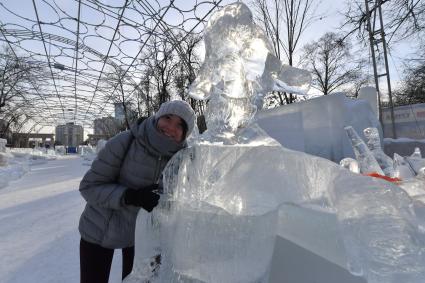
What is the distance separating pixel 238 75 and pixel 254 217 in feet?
2.81

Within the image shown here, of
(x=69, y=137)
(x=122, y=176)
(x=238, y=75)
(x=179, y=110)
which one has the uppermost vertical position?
(x=69, y=137)

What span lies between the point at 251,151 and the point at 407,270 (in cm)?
56

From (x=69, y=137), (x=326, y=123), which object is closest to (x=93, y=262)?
(x=326, y=123)

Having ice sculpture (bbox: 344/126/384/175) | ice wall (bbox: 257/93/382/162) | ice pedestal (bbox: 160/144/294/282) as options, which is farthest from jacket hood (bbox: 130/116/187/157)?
ice wall (bbox: 257/93/382/162)

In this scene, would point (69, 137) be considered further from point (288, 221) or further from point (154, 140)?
point (288, 221)

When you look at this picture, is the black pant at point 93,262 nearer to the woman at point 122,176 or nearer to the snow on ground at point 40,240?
the woman at point 122,176

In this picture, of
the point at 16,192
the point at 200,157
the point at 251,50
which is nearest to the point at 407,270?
the point at 200,157

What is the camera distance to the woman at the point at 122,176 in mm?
1478

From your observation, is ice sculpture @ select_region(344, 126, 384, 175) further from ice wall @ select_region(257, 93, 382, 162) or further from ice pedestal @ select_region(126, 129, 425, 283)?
ice wall @ select_region(257, 93, 382, 162)

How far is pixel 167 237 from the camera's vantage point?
1142 millimetres

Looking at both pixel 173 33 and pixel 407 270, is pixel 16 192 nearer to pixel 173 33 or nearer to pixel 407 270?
pixel 173 33

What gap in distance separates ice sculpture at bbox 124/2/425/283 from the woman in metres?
0.28

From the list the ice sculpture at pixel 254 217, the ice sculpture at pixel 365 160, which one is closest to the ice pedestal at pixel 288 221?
the ice sculpture at pixel 254 217

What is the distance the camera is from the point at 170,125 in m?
1.49
